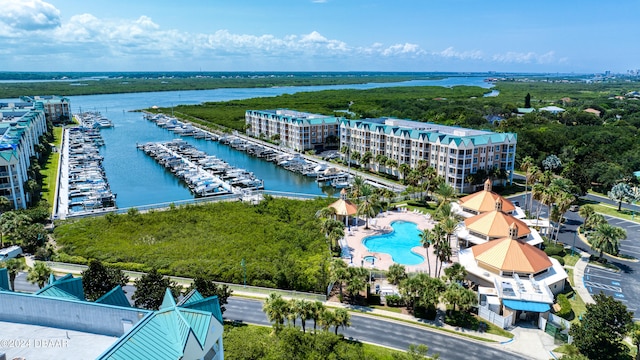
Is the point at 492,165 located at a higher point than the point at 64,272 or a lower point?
higher

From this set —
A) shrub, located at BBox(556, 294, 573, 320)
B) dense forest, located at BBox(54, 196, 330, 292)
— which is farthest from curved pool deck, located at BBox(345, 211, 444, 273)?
shrub, located at BBox(556, 294, 573, 320)

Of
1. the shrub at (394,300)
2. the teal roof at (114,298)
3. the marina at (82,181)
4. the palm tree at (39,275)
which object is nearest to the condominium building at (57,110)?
the marina at (82,181)

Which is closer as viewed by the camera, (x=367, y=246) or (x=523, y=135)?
(x=367, y=246)

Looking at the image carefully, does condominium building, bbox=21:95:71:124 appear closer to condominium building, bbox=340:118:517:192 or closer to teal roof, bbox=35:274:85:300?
condominium building, bbox=340:118:517:192

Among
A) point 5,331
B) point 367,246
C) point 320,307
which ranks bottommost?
point 367,246

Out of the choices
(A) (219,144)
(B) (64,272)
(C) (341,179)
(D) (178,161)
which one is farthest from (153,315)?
(A) (219,144)

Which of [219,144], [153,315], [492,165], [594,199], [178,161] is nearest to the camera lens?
[153,315]

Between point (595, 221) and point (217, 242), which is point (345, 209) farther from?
point (595, 221)

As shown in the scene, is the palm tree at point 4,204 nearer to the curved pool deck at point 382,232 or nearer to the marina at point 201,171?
the marina at point 201,171

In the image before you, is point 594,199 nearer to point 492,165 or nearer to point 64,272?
point 492,165
